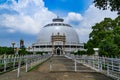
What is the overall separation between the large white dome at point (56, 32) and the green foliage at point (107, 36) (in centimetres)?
8274

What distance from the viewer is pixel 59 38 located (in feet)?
497

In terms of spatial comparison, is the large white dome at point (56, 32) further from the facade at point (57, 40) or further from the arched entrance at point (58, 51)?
the arched entrance at point (58, 51)

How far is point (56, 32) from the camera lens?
155 meters

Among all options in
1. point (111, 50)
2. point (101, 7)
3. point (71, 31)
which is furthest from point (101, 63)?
point (71, 31)

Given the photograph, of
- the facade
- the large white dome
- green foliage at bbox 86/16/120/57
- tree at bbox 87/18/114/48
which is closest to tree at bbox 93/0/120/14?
green foliage at bbox 86/16/120/57

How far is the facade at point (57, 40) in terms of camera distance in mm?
150250

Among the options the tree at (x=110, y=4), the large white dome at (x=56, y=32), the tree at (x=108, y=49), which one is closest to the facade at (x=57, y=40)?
the large white dome at (x=56, y=32)

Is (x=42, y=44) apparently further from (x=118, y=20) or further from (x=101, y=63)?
(x=101, y=63)

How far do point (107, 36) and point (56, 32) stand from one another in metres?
103

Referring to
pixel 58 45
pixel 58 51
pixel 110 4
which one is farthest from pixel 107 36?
pixel 58 45

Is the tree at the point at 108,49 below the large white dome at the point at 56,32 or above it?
below

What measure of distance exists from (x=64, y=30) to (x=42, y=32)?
15883mm

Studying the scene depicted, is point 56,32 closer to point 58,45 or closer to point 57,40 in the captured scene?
point 57,40

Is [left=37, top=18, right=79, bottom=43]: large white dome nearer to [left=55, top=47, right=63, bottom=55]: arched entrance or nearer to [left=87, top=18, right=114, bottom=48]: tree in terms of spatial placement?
[left=55, top=47, right=63, bottom=55]: arched entrance
